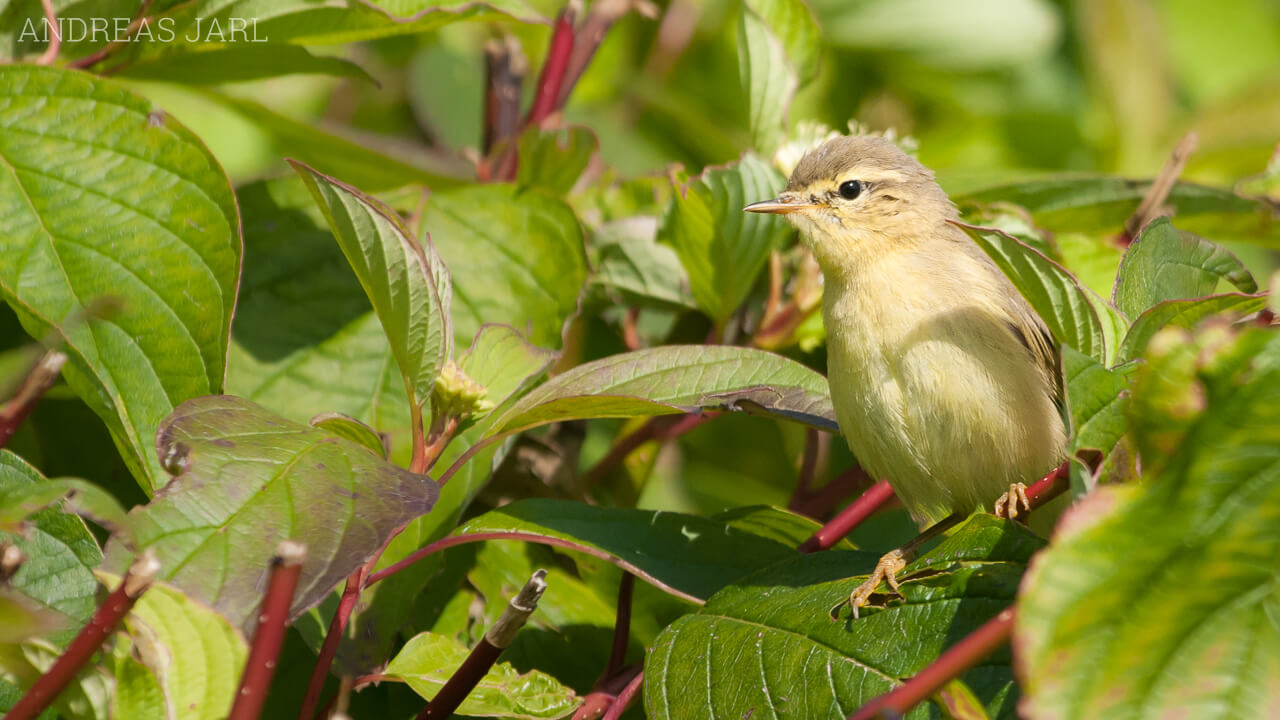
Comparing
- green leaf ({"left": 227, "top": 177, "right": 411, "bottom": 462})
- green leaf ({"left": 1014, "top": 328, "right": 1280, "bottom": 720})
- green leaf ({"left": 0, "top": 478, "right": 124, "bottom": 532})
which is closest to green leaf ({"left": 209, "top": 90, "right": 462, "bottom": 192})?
green leaf ({"left": 227, "top": 177, "right": 411, "bottom": 462})

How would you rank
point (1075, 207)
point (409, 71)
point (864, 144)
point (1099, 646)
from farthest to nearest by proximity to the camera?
point (409, 71) < point (864, 144) < point (1075, 207) < point (1099, 646)

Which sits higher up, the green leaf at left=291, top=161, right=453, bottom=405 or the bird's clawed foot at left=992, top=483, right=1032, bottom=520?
the green leaf at left=291, top=161, right=453, bottom=405

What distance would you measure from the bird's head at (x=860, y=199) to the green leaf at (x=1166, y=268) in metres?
0.90

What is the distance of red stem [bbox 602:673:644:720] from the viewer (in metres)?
1.57

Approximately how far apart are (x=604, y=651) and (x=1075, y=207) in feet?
4.38

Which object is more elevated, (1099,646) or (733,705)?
(1099,646)

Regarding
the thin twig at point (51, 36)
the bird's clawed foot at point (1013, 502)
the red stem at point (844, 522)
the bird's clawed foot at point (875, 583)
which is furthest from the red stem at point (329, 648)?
the thin twig at point (51, 36)

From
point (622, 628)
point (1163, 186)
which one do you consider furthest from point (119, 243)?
point (1163, 186)

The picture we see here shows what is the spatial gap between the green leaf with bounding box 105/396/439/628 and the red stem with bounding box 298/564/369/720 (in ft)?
0.36

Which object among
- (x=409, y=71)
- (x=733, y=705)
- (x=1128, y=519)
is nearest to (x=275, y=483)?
(x=733, y=705)

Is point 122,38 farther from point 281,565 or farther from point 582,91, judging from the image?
point 582,91

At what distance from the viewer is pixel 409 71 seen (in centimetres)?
349

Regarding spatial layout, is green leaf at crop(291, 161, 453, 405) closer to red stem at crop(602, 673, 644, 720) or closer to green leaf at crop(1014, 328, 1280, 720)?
red stem at crop(602, 673, 644, 720)

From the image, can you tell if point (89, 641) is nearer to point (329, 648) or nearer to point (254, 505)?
point (254, 505)
